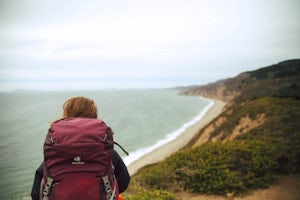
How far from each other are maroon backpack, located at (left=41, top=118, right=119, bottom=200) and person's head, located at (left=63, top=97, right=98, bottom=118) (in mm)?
228

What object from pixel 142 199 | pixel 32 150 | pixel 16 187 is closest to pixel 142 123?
pixel 32 150

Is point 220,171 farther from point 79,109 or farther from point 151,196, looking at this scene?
point 79,109

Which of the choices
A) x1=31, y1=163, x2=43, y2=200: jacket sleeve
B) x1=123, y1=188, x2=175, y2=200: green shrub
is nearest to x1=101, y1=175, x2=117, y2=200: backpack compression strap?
x1=31, y1=163, x2=43, y2=200: jacket sleeve

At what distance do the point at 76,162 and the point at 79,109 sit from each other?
19.3 inches

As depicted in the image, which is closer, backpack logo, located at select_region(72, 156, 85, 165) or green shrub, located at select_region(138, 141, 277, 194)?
backpack logo, located at select_region(72, 156, 85, 165)

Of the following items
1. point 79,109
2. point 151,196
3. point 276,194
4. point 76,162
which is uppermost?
point 79,109

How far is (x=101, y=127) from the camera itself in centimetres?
222

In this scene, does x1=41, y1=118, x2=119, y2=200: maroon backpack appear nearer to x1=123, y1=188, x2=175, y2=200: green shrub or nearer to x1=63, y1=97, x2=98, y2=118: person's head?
x1=63, y1=97, x2=98, y2=118: person's head

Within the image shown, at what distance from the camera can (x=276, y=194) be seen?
7457mm

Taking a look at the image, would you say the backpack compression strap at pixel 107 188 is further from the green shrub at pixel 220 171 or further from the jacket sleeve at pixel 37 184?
the green shrub at pixel 220 171

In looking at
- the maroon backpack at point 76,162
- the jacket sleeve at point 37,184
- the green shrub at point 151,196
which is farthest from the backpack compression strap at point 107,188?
the green shrub at point 151,196

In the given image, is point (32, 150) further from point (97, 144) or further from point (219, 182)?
point (97, 144)

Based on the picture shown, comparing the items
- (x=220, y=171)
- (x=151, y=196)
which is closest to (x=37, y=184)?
(x=151, y=196)

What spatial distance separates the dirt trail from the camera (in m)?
7.31
